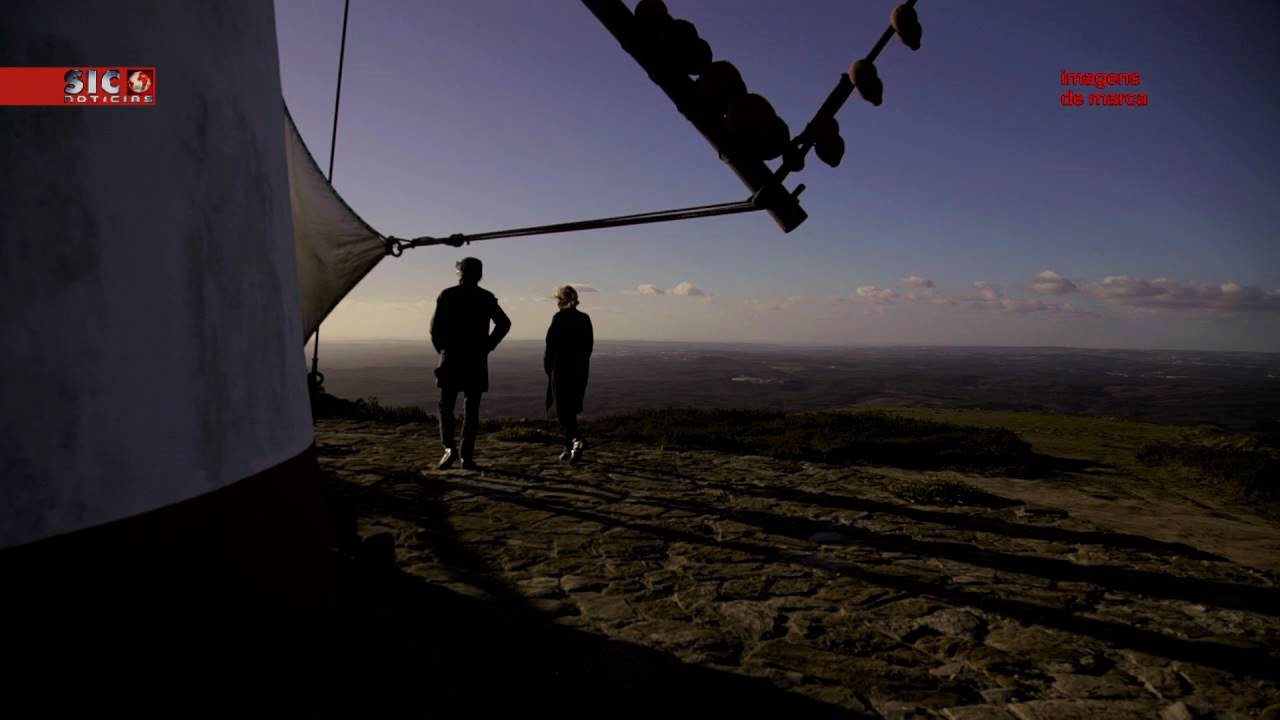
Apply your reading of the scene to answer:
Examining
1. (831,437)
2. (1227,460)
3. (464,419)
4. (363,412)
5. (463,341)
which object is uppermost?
(463,341)

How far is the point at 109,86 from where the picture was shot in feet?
6.16

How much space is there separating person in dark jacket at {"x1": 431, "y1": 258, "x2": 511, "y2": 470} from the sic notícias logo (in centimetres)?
501

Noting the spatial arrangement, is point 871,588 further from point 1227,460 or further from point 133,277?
point 1227,460

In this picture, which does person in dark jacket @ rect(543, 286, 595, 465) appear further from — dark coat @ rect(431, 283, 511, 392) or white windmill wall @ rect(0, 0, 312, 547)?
white windmill wall @ rect(0, 0, 312, 547)

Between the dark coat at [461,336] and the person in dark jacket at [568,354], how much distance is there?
955 mm

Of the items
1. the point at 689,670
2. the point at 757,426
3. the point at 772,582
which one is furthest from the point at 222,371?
the point at 757,426

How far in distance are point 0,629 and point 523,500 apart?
14.1 feet

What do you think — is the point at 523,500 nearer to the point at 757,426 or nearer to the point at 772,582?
the point at 772,582

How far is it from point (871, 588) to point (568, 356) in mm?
4906

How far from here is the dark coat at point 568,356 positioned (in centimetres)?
768

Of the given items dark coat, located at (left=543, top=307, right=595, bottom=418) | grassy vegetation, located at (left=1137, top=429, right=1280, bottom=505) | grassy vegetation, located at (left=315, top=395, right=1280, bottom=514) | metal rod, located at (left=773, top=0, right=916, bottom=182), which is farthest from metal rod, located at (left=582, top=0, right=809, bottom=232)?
grassy vegetation, located at (left=1137, top=429, right=1280, bottom=505)

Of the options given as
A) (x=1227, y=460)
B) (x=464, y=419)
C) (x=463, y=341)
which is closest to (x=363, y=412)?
(x=464, y=419)

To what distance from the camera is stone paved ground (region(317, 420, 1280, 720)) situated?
2691 millimetres

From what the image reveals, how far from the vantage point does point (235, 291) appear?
231cm
